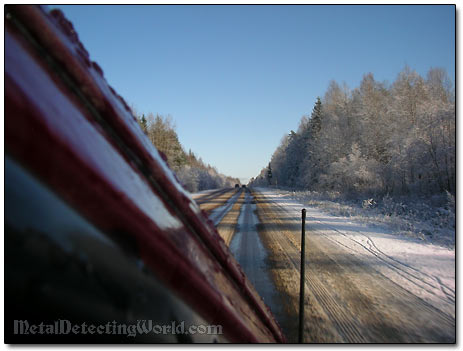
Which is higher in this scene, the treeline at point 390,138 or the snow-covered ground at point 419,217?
the treeline at point 390,138

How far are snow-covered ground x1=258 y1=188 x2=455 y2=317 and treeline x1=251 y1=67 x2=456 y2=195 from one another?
210 inches

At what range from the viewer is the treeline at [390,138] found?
1068 centimetres

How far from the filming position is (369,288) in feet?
11.2

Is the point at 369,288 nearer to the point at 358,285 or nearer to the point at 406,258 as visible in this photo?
the point at 358,285

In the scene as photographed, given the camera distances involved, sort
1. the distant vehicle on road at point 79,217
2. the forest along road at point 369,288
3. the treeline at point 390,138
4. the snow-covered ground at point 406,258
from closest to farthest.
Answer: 1. the distant vehicle on road at point 79,217
2. the forest along road at point 369,288
3. the snow-covered ground at point 406,258
4. the treeline at point 390,138

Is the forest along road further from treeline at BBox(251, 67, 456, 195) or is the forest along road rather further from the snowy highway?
treeline at BBox(251, 67, 456, 195)

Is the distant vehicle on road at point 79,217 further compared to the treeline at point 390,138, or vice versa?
the treeline at point 390,138

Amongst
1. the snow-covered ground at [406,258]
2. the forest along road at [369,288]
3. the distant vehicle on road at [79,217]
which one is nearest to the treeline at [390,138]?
the snow-covered ground at [406,258]

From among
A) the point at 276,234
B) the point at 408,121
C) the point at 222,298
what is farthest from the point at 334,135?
the point at 222,298

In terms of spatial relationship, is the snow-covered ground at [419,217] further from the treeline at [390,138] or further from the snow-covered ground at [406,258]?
the treeline at [390,138]

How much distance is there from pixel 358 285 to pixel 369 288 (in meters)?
0.14

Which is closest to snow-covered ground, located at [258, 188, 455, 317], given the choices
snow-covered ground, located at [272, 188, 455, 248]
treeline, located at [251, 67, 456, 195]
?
snow-covered ground, located at [272, 188, 455, 248]

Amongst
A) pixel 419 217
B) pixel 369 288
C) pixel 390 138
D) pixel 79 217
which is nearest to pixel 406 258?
pixel 369 288

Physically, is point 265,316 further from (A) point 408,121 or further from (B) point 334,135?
(B) point 334,135
